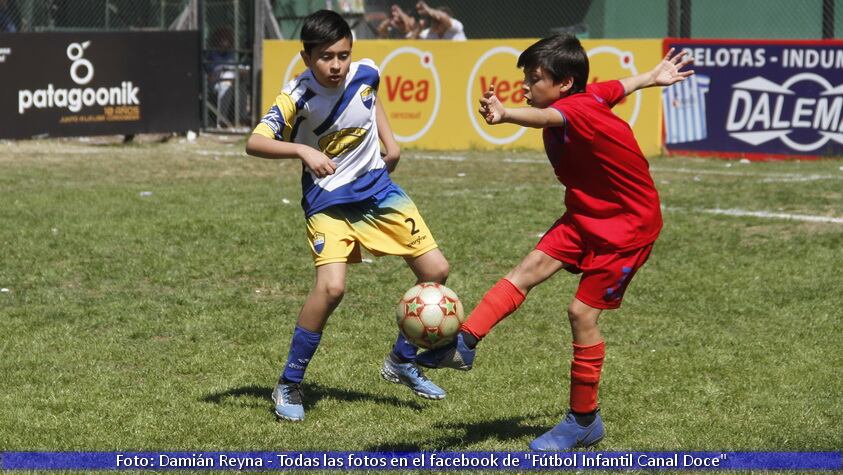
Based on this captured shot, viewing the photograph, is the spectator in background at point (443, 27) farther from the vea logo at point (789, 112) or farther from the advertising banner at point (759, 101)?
the vea logo at point (789, 112)

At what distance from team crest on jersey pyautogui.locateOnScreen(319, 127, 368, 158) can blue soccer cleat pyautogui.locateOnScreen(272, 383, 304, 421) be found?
3.63 feet

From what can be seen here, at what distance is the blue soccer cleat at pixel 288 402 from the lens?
5.63 metres

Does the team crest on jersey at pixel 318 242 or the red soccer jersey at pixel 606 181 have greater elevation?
the red soccer jersey at pixel 606 181

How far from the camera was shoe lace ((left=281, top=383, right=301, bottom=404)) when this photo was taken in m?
5.70

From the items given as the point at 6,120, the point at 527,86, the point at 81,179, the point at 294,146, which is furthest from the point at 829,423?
the point at 6,120

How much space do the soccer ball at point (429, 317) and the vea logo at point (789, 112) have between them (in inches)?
486

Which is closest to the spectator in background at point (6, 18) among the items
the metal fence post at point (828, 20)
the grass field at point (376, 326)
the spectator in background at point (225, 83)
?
the spectator in background at point (225, 83)

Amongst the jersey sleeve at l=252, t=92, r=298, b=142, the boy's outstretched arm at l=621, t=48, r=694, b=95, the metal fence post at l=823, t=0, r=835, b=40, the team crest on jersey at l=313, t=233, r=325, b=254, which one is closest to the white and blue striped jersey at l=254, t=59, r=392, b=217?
the jersey sleeve at l=252, t=92, r=298, b=142

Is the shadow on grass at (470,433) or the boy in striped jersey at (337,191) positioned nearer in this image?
the shadow on grass at (470,433)

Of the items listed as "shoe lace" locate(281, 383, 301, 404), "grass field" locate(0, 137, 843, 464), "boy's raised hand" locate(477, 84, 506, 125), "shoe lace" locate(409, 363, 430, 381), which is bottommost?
"grass field" locate(0, 137, 843, 464)

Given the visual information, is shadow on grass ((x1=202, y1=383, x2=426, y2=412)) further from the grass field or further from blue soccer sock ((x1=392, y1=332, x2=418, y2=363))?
blue soccer sock ((x1=392, y1=332, x2=418, y2=363))

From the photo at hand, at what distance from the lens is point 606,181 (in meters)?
5.15

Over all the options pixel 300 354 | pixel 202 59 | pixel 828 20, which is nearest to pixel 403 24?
pixel 202 59

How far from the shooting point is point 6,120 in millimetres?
16812
